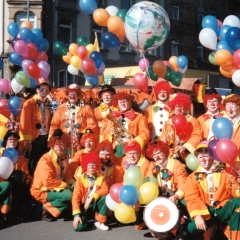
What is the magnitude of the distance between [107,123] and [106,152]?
0.84 meters

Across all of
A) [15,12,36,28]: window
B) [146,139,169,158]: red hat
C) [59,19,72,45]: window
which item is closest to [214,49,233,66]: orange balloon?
[146,139,169,158]: red hat

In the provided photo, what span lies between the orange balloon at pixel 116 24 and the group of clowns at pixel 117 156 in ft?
4.63

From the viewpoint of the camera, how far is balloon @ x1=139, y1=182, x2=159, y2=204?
14.1 ft

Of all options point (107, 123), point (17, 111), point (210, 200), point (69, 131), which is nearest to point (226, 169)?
point (210, 200)

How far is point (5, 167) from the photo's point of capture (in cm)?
485

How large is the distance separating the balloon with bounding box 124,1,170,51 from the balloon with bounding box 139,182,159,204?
104 inches

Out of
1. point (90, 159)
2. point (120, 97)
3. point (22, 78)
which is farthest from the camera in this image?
point (22, 78)

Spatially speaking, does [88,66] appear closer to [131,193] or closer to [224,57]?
[224,57]

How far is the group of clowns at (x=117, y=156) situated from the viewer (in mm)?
4246

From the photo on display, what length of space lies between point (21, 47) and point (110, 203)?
10.9 ft

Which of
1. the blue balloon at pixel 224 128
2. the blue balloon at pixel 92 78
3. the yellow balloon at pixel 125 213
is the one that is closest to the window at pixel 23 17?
the blue balloon at pixel 92 78

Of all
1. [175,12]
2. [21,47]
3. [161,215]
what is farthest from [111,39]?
[175,12]

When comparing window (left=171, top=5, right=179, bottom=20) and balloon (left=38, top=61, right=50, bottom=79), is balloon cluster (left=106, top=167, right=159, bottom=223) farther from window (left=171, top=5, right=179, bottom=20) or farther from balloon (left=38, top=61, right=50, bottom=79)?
window (left=171, top=5, right=179, bottom=20)

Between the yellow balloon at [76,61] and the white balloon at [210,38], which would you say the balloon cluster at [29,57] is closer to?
the yellow balloon at [76,61]
